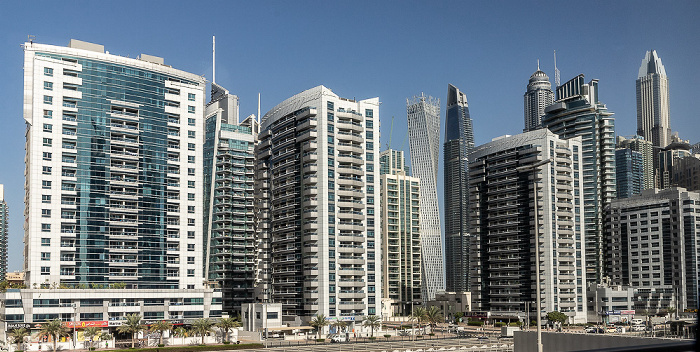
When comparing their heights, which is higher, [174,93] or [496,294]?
[174,93]

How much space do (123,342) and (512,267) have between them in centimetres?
9980

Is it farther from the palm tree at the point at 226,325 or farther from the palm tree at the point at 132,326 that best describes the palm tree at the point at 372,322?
the palm tree at the point at 132,326

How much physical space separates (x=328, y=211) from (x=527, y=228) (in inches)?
2282

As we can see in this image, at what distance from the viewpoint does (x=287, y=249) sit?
155375 mm

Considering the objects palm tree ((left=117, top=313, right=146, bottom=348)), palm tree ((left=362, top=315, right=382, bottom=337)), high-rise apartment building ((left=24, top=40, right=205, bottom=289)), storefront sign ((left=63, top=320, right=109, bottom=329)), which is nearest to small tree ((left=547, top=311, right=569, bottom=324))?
palm tree ((left=362, top=315, right=382, bottom=337))

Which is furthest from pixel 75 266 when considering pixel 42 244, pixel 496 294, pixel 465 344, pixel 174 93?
pixel 496 294

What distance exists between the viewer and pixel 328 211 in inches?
5837

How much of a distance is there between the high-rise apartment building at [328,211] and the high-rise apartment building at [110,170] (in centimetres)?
2206

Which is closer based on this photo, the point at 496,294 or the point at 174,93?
the point at 174,93

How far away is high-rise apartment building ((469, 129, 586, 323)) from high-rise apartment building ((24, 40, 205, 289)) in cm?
8111

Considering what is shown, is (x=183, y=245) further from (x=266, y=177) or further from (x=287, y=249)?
(x=266, y=177)

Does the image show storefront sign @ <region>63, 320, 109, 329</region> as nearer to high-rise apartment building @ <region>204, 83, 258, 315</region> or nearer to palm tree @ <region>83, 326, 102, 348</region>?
palm tree @ <region>83, 326, 102, 348</region>

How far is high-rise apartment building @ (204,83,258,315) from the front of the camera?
19212 cm

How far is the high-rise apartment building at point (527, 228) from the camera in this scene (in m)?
176
